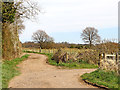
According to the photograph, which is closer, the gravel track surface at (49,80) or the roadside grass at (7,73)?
the gravel track surface at (49,80)

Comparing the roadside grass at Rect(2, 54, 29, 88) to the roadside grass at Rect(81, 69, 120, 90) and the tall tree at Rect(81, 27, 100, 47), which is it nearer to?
the roadside grass at Rect(81, 69, 120, 90)

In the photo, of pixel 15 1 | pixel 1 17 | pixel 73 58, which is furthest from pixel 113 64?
pixel 15 1

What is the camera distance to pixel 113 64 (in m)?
10.4

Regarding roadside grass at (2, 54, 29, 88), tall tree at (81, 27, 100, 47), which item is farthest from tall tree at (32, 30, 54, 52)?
roadside grass at (2, 54, 29, 88)

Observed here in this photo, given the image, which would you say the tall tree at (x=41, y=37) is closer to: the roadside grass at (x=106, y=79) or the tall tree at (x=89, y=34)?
the tall tree at (x=89, y=34)

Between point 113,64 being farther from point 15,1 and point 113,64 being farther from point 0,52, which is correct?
point 15,1

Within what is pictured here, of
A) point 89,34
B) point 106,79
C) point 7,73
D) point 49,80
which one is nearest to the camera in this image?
point 106,79

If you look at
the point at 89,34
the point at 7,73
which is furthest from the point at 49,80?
the point at 89,34

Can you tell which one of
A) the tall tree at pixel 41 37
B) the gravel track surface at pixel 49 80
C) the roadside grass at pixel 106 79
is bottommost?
the gravel track surface at pixel 49 80

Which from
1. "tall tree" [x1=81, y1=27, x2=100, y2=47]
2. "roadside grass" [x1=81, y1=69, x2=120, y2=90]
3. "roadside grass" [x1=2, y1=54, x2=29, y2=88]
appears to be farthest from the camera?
"tall tree" [x1=81, y1=27, x2=100, y2=47]

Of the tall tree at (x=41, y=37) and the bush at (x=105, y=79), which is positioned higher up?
the tall tree at (x=41, y=37)

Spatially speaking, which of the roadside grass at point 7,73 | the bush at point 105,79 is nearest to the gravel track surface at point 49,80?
the roadside grass at point 7,73

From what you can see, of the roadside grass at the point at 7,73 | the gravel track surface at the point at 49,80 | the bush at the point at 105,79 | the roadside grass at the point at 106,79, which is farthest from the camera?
the roadside grass at the point at 7,73

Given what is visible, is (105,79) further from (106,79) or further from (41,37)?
(41,37)
